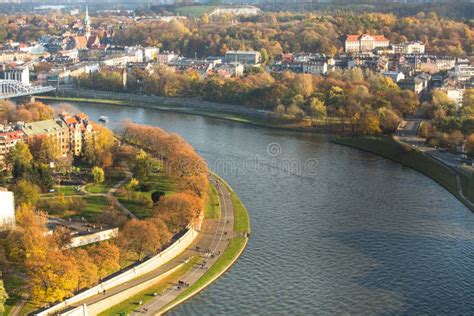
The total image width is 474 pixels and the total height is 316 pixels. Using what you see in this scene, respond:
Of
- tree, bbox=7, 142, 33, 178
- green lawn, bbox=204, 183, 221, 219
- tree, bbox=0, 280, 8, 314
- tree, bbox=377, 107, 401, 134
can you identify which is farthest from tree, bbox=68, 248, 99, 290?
tree, bbox=377, 107, 401, 134

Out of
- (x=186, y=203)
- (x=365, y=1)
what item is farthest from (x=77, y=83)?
(x=365, y=1)

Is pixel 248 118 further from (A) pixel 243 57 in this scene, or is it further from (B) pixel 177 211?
(A) pixel 243 57

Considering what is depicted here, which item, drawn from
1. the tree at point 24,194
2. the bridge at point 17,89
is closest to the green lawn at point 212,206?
the tree at point 24,194

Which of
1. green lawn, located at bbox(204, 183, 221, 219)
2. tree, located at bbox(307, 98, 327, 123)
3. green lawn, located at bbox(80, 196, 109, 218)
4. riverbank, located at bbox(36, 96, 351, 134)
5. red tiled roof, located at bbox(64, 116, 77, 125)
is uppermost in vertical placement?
red tiled roof, located at bbox(64, 116, 77, 125)

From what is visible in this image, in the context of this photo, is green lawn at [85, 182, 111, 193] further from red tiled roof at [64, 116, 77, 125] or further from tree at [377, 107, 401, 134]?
tree at [377, 107, 401, 134]

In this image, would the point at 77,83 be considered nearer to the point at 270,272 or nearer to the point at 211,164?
the point at 211,164

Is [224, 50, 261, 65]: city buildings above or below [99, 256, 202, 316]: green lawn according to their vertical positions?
above
